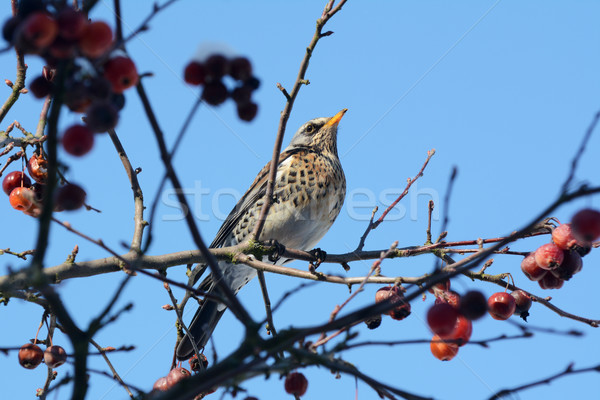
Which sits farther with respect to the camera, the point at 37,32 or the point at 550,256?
the point at 550,256

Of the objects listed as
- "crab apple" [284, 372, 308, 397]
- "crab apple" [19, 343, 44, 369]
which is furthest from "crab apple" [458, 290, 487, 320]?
"crab apple" [19, 343, 44, 369]

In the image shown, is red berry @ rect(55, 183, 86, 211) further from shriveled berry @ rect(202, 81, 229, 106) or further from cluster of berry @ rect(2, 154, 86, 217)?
cluster of berry @ rect(2, 154, 86, 217)

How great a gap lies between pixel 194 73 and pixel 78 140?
323 mm

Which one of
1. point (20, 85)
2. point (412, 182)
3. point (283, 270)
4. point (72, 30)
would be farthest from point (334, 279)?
point (20, 85)

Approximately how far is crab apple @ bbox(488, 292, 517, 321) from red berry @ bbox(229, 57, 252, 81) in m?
1.56

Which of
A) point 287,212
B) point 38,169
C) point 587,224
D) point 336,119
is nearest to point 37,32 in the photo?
point 587,224

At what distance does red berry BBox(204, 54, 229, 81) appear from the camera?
158cm

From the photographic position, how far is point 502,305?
2629 millimetres

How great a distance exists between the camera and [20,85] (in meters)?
3.11

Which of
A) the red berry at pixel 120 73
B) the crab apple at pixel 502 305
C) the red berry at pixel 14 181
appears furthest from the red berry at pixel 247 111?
the red berry at pixel 14 181

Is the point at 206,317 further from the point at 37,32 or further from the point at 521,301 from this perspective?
the point at 37,32

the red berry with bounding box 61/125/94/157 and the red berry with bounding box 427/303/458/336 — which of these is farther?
the red berry with bounding box 427/303/458/336

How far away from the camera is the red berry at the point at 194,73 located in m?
1.58

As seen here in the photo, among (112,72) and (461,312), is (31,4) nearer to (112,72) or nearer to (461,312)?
(112,72)
